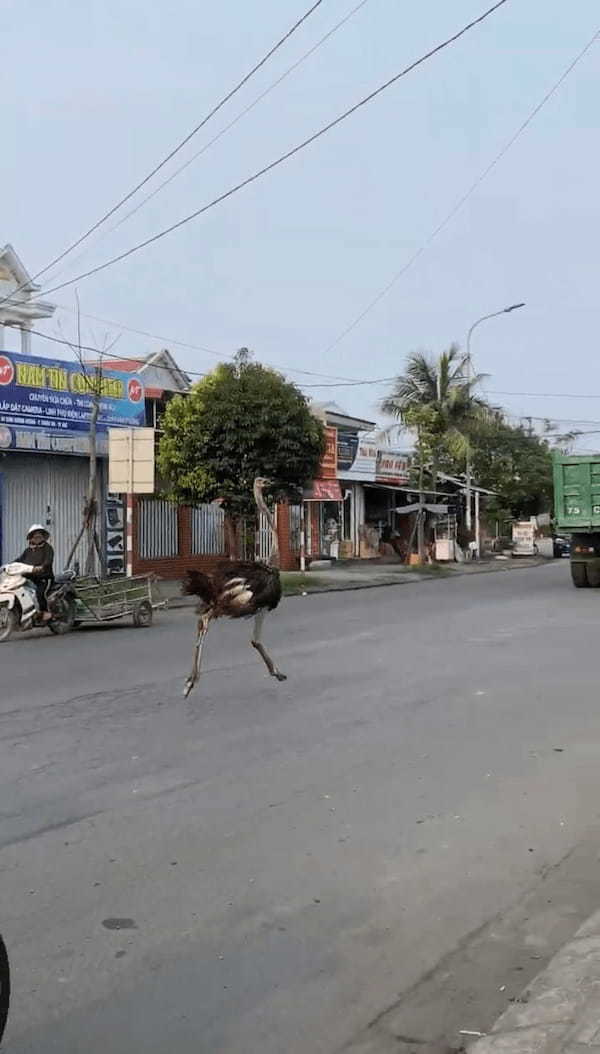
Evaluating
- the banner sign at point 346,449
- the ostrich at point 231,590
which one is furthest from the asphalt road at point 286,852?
the banner sign at point 346,449

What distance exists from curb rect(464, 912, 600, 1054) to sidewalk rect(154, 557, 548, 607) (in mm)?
17533

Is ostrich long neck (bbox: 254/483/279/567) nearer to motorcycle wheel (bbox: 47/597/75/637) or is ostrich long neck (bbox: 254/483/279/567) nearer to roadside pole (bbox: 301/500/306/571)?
motorcycle wheel (bbox: 47/597/75/637)

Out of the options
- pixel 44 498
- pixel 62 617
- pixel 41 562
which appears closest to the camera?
pixel 41 562

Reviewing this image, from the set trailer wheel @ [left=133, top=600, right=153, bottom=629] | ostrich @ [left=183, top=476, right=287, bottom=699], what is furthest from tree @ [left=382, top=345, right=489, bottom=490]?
ostrich @ [left=183, top=476, right=287, bottom=699]

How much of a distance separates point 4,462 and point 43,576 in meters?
6.82

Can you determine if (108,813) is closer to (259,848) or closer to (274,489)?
(259,848)

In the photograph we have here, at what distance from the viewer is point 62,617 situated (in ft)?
51.3

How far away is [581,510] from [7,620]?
14.3m

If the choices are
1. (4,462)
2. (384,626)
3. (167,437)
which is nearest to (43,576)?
(384,626)

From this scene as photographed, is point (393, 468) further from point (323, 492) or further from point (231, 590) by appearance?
point (231, 590)

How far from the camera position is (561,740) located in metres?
7.73

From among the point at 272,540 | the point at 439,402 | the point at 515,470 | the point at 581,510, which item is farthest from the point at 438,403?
the point at 272,540

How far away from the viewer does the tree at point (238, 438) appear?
71.4ft

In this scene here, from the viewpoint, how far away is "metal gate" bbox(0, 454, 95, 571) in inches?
846
